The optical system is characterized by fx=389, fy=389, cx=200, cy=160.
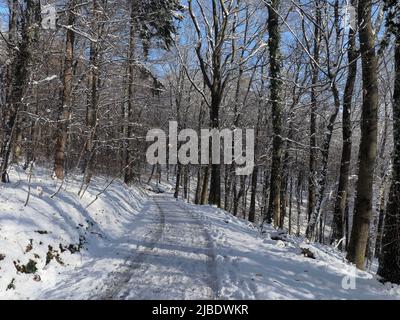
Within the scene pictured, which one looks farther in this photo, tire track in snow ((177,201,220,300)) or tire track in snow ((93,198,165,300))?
tire track in snow ((177,201,220,300))

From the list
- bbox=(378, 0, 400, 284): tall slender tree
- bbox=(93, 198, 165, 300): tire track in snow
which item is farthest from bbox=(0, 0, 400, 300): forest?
bbox=(93, 198, 165, 300): tire track in snow

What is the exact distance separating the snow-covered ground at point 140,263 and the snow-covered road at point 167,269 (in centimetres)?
2

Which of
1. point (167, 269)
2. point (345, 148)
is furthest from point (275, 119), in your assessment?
point (167, 269)

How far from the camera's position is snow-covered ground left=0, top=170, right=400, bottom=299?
6277mm

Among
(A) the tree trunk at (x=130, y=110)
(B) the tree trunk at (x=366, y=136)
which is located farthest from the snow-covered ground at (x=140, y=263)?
(A) the tree trunk at (x=130, y=110)

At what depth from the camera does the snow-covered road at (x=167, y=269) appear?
6.21m

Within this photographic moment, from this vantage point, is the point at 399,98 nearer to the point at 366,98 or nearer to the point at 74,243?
the point at 366,98

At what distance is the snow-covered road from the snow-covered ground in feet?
0.06

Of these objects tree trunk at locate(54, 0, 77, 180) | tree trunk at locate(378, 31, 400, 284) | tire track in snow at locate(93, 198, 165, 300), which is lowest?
tire track in snow at locate(93, 198, 165, 300)

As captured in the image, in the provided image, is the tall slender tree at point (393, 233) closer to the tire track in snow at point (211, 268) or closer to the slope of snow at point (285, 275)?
the slope of snow at point (285, 275)

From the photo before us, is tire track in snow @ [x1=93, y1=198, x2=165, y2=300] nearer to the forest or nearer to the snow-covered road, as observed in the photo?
the snow-covered road

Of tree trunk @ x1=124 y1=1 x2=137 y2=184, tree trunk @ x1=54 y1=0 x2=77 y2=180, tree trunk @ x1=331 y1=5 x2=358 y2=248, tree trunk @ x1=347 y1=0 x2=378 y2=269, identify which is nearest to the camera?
tree trunk @ x1=347 y1=0 x2=378 y2=269

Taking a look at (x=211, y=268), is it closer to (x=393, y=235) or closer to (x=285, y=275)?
(x=285, y=275)
